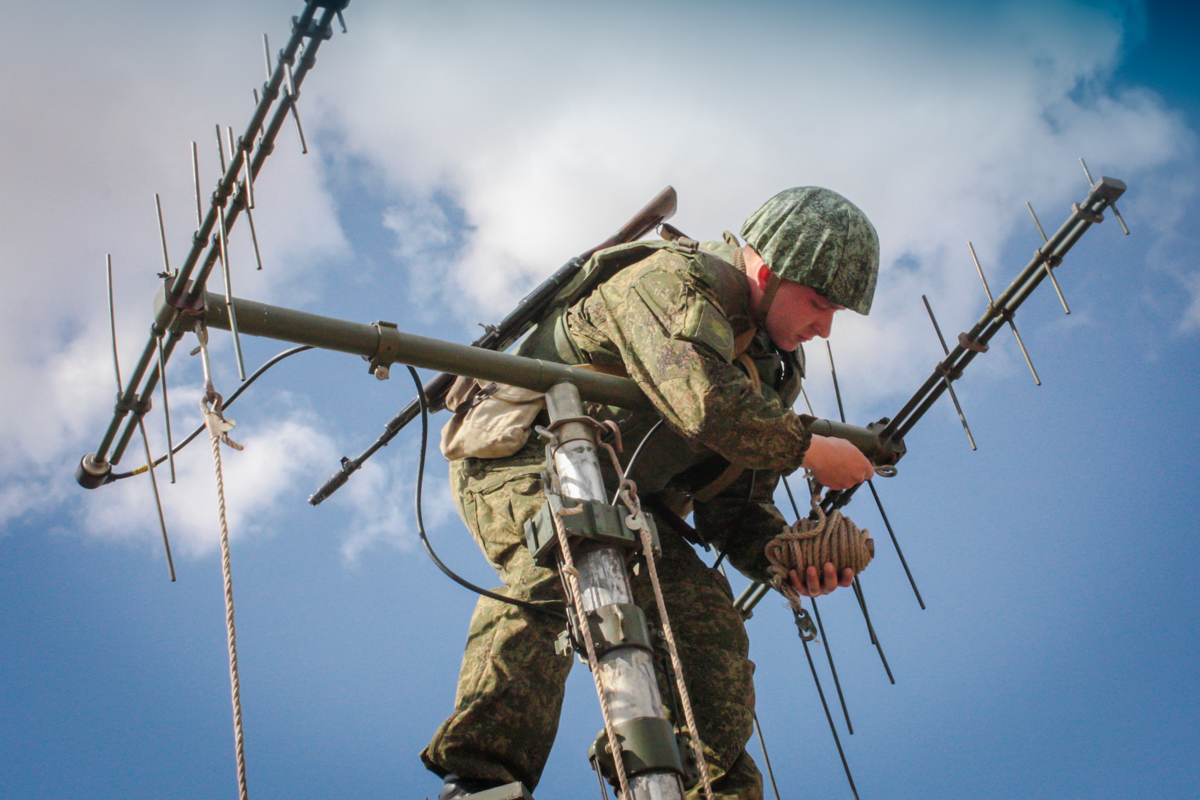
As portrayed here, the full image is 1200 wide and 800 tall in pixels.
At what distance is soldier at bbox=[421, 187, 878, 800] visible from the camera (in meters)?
3.77

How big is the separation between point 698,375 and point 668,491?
136cm

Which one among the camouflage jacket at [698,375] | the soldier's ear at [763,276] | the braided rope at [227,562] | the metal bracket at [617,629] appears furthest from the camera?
the soldier's ear at [763,276]

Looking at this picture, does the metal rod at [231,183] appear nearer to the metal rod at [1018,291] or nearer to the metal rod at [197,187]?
the metal rod at [197,187]

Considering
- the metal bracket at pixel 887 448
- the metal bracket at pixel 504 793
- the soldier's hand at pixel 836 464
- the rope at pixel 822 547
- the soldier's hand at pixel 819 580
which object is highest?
the metal bracket at pixel 887 448

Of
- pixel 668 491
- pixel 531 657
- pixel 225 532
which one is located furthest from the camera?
A: pixel 668 491

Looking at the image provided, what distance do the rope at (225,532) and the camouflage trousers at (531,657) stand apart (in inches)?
43.1

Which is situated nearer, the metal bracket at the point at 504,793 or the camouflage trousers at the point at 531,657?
the metal bracket at the point at 504,793

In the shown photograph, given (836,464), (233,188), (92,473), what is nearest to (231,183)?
(233,188)

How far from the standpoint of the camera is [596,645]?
3453 mm

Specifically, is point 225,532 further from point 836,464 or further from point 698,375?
point 836,464

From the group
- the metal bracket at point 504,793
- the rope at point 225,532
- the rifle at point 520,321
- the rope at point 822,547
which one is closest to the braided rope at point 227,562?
the rope at point 225,532

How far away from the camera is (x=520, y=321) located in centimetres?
521

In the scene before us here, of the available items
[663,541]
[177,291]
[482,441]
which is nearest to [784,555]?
[663,541]

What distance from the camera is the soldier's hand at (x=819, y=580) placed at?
439cm
